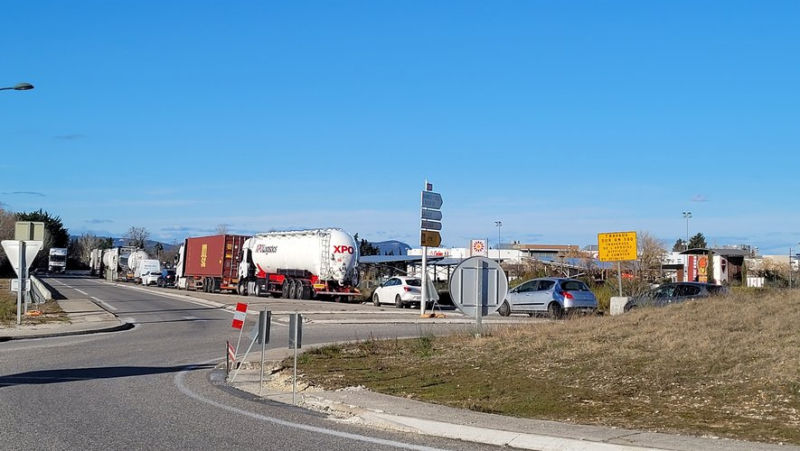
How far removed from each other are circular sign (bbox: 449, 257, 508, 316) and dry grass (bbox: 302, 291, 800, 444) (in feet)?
2.54

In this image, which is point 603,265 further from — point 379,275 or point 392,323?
point 392,323

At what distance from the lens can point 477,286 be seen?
16203mm

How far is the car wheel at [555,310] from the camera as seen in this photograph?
94.6ft

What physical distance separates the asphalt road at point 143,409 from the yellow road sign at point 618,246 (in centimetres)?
1805

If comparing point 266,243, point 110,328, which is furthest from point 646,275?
point 110,328

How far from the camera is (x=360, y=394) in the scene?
457 inches

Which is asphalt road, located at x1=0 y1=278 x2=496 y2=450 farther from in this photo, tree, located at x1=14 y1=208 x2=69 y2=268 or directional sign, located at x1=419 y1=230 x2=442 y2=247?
tree, located at x1=14 y1=208 x2=69 y2=268

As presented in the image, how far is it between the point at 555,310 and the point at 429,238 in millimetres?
6726

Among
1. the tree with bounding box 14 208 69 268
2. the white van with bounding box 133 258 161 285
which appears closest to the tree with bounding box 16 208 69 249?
the tree with bounding box 14 208 69 268

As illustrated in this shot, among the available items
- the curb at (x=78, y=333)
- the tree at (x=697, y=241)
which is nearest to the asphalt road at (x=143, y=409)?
the curb at (x=78, y=333)

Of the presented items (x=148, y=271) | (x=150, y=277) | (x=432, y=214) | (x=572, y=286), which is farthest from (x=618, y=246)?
(x=148, y=271)

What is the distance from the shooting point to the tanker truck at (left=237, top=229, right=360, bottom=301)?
1745 inches

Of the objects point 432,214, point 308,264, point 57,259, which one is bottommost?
point 308,264

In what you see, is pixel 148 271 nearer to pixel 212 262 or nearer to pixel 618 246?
pixel 212 262
